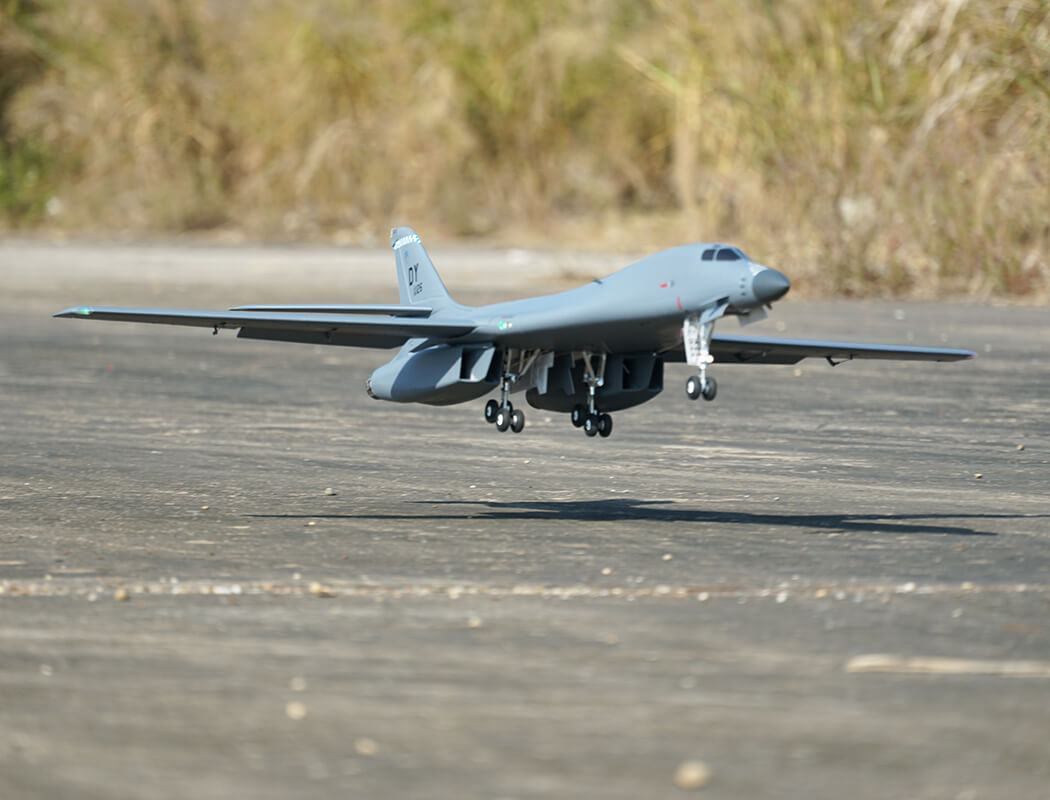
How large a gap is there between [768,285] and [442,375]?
345 centimetres

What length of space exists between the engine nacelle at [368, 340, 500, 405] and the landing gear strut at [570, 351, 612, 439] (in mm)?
794

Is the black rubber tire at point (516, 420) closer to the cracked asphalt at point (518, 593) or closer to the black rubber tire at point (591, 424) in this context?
the black rubber tire at point (591, 424)

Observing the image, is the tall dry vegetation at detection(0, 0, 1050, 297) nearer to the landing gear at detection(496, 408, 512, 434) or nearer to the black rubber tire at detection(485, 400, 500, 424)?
the black rubber tire at detection(485, 400, 500, 424)

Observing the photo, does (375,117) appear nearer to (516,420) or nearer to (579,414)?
(579,414)

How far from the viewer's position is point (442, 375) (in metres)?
15.4

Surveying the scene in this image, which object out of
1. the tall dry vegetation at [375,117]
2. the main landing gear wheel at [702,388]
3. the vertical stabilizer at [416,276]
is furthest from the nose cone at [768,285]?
the tall dry vegetation at [375,117]

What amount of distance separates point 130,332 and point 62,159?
35.4m

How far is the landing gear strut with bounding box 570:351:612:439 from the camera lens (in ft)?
50.5

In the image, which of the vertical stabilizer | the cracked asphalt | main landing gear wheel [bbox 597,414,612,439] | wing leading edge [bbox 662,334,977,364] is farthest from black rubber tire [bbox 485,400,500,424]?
wing leading edge [bbox 662,334,977,364]

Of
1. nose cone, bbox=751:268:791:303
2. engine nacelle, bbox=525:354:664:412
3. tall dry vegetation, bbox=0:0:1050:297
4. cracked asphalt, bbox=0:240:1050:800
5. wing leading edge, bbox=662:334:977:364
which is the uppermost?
tall dry vegetation, bbox=0:0:1050:297

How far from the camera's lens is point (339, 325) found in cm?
1527

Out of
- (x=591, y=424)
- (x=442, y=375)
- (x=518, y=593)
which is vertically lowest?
(x=518, y=593)

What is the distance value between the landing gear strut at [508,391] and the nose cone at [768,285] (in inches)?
106

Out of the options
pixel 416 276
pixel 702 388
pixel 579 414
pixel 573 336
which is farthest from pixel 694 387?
pixel 416 276
